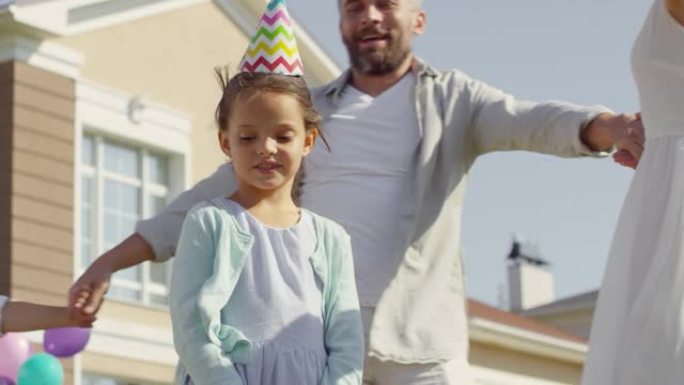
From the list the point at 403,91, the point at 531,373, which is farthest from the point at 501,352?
the point at 403,91

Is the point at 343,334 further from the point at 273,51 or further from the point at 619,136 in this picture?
the point at 619,136

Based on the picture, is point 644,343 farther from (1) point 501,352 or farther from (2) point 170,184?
(1) point 501,352

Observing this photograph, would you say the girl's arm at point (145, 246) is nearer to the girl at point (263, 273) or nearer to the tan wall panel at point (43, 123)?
the girl at point (263, 273)

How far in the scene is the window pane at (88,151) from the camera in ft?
57.2

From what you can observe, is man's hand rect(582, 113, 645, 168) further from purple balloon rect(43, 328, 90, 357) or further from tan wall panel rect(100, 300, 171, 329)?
tan wall panel rect(100, 300, 171, 329)

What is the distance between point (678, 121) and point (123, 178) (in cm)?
1356

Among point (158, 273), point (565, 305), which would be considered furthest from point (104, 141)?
point (565, 305)

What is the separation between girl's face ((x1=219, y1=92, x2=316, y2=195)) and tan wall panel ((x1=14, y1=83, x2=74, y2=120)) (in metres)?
12.7

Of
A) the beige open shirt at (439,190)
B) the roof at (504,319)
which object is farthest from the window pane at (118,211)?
the beige open shirt at (439,190)

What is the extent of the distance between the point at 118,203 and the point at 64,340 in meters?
9.29

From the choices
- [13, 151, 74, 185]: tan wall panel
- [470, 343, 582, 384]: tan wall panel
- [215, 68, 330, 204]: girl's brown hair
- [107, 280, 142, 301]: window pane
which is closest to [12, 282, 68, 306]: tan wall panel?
[107, 280, 142, 301]: window pane

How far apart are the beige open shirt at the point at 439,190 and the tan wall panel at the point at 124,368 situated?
12.1 m

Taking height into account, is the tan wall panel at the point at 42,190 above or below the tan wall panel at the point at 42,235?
above

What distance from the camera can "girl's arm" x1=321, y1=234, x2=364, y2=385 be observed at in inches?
163
